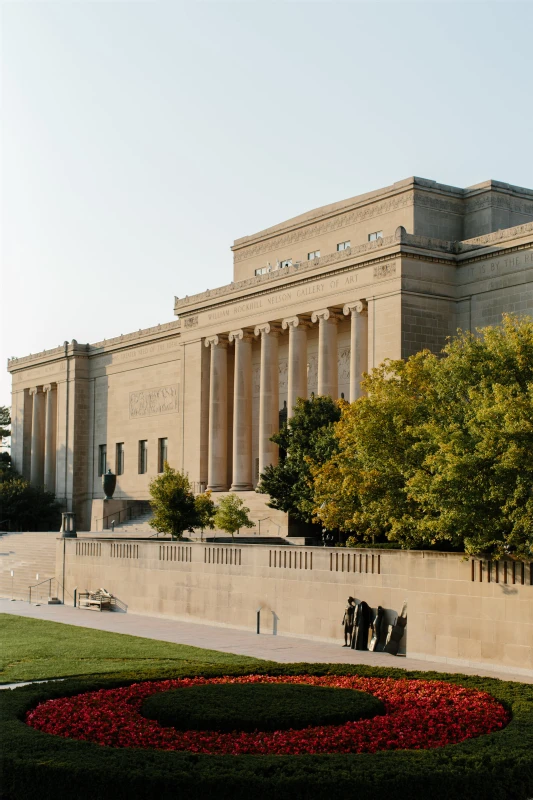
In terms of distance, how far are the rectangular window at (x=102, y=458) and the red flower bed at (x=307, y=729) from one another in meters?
62.2

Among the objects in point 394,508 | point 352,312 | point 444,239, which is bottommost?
point 394,508

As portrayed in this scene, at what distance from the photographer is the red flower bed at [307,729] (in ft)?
41.6

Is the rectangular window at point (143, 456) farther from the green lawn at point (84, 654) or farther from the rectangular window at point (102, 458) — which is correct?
the green lawn at point (84, 654)

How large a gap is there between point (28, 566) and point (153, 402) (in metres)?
26.3

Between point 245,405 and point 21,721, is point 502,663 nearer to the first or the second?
point 21,721

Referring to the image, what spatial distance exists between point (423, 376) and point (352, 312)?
2175 centimetres

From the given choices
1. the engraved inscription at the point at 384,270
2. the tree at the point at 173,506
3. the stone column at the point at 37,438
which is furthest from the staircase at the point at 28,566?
the stone column at the point at 37,438

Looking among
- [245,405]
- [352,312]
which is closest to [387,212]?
[352,312]

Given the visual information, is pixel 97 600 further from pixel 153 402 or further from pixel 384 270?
pixel 153 402

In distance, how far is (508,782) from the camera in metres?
11.3

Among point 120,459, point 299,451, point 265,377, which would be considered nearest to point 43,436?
point 120,459

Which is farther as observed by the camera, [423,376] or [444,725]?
[423,376]

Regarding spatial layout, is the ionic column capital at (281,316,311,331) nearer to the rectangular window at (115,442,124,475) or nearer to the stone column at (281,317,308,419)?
the stone column at (281,317,308,419)

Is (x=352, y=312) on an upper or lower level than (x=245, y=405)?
upper
